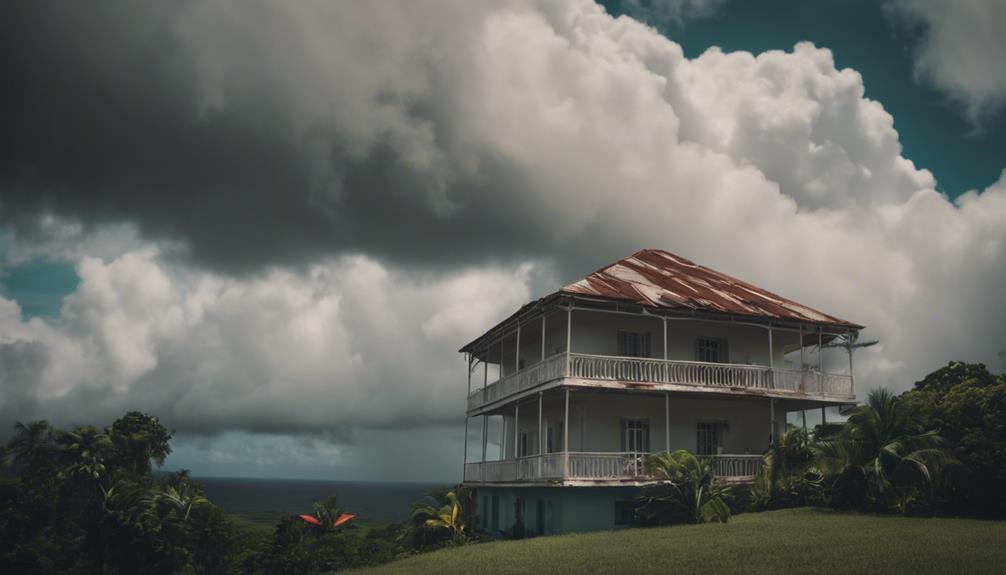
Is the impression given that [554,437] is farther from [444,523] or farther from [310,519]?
[310,519]

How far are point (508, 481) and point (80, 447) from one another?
2362 centimetres

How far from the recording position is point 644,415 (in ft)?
94.0

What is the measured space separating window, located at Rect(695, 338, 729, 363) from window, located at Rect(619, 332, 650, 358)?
198 centimetres

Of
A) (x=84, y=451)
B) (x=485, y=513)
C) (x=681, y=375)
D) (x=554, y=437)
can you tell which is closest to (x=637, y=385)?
(x=681, y=375)

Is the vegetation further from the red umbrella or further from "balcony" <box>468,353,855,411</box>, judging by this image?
"balcony" <box>468,353,855,411</box>

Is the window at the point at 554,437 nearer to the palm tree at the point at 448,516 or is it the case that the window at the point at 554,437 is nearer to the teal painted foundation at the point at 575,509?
the teal painted foundation at the point at 575,509

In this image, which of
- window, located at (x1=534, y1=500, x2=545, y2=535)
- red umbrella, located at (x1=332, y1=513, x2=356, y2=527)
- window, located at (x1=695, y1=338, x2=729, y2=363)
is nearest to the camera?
window, located at (x1=534, y1=500, x2=545, y2=535)

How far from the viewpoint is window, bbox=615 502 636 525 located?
25469 mm

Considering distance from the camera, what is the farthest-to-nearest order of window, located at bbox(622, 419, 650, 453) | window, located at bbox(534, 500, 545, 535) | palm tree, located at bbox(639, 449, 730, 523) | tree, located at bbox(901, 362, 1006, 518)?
window, located at bbox(622, 419, 650, 453) < window, located at bbox(534, 500, 545, 535) < palm tree, located at bbox(639, 449, 730, 523) < tree, located at bbox(901, 362, 1006, 518)

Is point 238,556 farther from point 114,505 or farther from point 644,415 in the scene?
point 644,415

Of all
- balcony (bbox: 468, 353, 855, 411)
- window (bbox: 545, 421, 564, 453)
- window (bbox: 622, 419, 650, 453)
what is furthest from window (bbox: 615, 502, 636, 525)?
window (bbox: 545, 421, 564, 453)

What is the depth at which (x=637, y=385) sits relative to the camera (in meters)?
25.6

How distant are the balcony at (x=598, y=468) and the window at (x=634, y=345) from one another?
3.87 m

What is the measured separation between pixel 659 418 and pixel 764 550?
1171 cm
